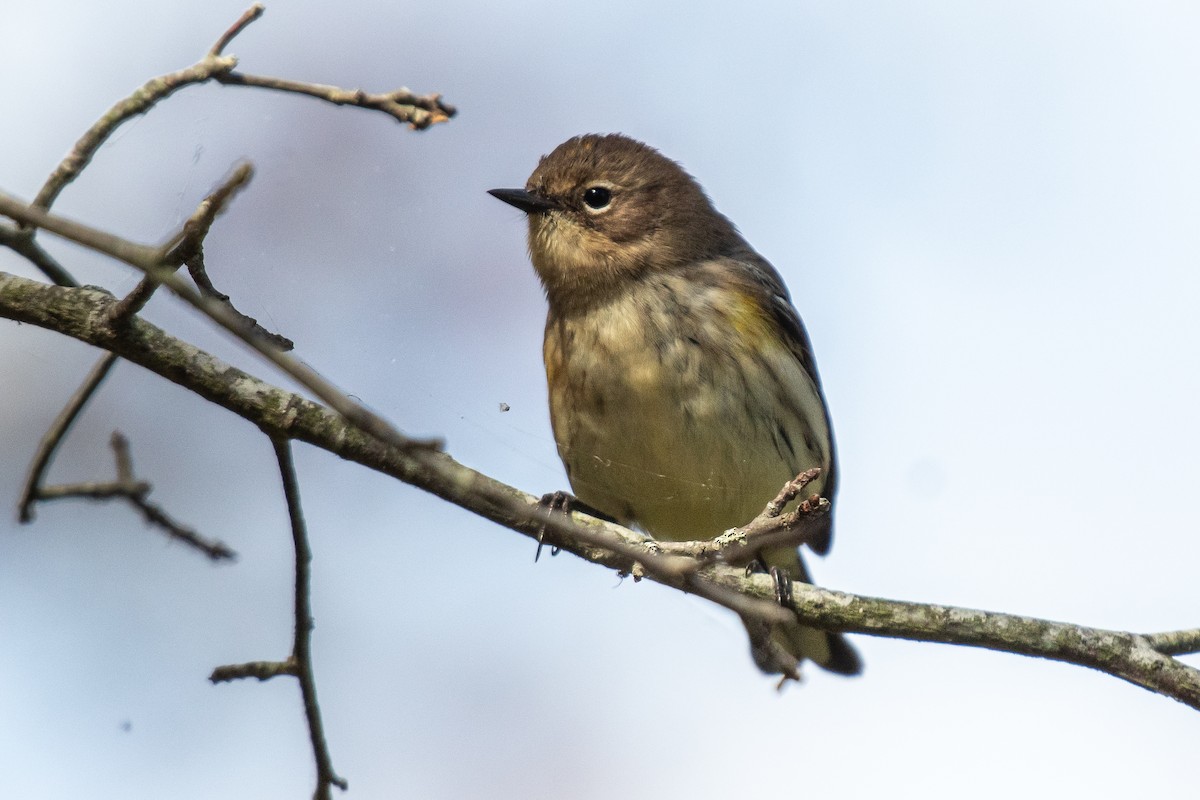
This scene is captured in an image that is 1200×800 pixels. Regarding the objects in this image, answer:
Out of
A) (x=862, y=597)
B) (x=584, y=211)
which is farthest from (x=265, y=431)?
(x=584, y=211)

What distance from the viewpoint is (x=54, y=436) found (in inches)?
162

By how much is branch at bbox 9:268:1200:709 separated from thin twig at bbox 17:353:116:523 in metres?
0.66

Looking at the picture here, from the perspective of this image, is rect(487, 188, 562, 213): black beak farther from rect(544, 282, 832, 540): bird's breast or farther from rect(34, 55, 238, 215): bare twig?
rect(34, 55, 238, 215): bare twig

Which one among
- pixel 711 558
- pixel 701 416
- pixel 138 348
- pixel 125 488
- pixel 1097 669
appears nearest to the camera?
pixel 711 558

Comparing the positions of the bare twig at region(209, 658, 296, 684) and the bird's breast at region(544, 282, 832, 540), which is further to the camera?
the bird's breast at region(544, 282, 832, 540)

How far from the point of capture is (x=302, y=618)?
3697mm

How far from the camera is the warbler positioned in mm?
5426

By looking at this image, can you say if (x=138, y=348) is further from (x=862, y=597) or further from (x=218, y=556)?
(x=862, y=597)

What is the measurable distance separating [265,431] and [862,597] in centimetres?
181

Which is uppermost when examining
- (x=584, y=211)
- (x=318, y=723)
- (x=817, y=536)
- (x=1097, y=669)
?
(x=584, y=211)

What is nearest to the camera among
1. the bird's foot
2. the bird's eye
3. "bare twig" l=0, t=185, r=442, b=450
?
"bare twig" l=0, t=185, r=442, b=450

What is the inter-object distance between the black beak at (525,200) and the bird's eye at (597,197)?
167 mm

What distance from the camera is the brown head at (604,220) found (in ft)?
19.1

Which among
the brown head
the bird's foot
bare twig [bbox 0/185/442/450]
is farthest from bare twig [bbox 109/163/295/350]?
the brown head
